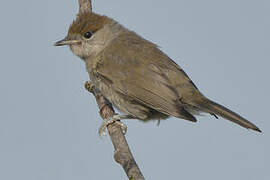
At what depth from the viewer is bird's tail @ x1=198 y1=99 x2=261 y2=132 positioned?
5891mm

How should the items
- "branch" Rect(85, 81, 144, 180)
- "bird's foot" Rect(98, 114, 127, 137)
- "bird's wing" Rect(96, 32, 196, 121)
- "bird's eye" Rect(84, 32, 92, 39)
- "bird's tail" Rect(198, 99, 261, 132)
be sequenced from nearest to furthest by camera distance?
"branch" Rect(85, 81, 144, 180) → "bird's tail" Rect(198, 99, 261, 132) → "bird's wing" Rect(96, 32, 196, 121) → "bird's foot" Rect(98, 114, 127, 137) → "bird's eye" Rect(84, 32, 92, 39)

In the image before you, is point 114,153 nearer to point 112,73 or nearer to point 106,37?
point 112,73

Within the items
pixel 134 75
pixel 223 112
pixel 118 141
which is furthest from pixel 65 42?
pixel 223 112

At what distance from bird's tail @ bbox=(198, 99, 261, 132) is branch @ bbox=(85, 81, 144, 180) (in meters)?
1.21

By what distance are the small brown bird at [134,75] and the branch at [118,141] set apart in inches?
8.1

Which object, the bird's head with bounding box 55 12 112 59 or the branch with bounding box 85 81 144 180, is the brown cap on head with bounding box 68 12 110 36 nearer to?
the bird's head with bounding box 55 12 112 59

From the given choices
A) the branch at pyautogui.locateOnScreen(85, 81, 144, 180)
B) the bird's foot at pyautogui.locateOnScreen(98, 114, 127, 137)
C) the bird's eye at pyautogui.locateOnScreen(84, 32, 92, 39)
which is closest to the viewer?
the branch at pyautogui.locateOnScreen(85, 81, 144, 180)

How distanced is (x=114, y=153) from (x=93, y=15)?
2.56 metres

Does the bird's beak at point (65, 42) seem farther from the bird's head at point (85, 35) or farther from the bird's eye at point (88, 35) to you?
the bird's eye at point (88, 35)

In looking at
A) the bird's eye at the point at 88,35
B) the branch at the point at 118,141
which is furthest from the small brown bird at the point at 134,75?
the branch at the point at 118,141

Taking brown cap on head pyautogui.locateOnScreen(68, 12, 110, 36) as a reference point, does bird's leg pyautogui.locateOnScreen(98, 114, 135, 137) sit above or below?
below

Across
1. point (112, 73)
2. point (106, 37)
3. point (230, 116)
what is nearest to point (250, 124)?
point (230, 116)

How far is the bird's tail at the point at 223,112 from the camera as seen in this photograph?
589 cm

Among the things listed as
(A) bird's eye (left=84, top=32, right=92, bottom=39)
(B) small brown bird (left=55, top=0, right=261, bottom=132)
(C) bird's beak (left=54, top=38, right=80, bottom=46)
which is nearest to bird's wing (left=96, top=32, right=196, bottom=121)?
(B) small brown bird (left=55, top=0, right=261, bottom=132)
